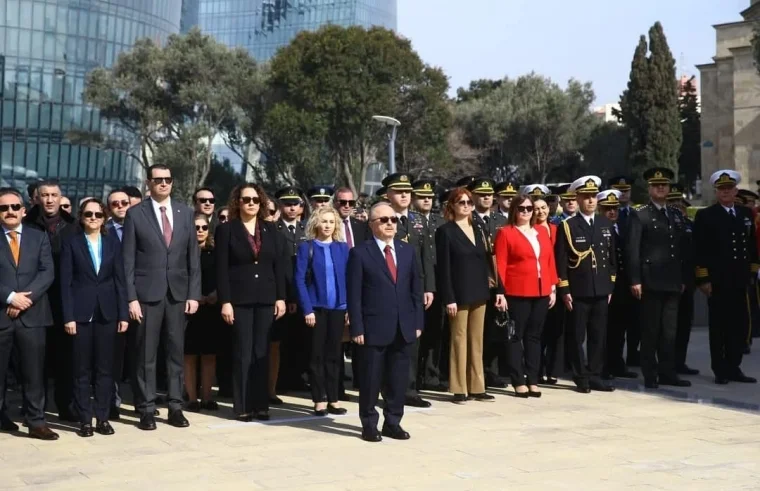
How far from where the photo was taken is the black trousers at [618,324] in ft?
39.7

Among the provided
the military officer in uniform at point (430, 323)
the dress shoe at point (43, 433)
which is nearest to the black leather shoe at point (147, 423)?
the dress shoe at point (43, 433)

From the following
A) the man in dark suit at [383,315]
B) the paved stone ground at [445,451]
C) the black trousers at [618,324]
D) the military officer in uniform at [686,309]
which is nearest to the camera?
the paved stone ground at [445,451]

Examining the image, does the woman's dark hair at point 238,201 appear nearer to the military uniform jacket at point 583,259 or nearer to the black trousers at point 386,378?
the black trousers at point 386,378

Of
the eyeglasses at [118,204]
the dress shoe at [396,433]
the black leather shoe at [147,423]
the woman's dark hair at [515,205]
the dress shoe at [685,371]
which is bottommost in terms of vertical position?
the black leather shoe at [147,423]

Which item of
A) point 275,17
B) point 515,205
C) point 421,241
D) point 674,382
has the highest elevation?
point 275,17

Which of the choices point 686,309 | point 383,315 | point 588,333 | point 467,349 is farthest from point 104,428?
point 686,309

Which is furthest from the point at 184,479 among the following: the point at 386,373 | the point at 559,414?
the point at 559,414

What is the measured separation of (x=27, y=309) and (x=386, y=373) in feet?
9.88

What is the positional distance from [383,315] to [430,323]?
2415 mm

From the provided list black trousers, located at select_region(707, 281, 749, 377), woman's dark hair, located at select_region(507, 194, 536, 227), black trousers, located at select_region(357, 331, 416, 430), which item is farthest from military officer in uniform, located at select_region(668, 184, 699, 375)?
black trousers, located at select_region(357, 331, 416, 430)

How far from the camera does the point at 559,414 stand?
9.58 meters

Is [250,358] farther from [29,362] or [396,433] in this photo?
[29,362]

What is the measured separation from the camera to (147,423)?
9.13 m

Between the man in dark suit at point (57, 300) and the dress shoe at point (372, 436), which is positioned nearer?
the dress shoe at point (372, 436)
